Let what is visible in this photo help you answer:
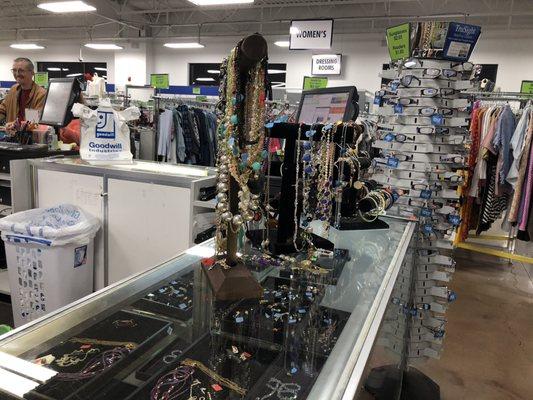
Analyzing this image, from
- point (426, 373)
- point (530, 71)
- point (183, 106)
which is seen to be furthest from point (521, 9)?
point (426, 373)

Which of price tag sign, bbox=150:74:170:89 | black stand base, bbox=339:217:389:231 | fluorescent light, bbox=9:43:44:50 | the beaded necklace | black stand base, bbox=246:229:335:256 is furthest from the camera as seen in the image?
fluorescent light, bbox=9:43:44:50

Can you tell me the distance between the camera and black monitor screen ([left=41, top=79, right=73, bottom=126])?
9.21 feet

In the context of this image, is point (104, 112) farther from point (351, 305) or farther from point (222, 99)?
point (351, 305)

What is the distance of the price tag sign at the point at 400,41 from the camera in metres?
2.01

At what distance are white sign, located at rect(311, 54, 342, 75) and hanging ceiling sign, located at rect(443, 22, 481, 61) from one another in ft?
28.3

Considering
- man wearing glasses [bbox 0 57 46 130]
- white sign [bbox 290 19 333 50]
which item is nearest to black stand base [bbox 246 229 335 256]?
man wearing glasses [bbox 0 57 46 130]

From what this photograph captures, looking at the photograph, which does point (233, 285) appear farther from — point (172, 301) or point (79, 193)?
point (79, 193)

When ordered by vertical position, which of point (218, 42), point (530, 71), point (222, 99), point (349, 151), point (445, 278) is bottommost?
point (445, 278)

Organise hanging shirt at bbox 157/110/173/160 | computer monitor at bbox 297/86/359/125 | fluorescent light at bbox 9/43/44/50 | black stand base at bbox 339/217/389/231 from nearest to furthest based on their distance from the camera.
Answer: computer monitor at bbox 297/86/359/125
black stand base at bbox 339/217/389/231
hanging shirt at bbox 157/110/173/160
fluorescent light at bbox 9/43/44/50

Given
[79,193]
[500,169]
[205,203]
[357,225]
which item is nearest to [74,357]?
[357,225]

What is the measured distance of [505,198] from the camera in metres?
4.25

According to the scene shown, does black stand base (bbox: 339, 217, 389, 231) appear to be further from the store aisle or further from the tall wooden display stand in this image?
the store aisle

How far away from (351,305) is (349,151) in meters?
0.51

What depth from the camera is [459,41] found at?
6.19ft
